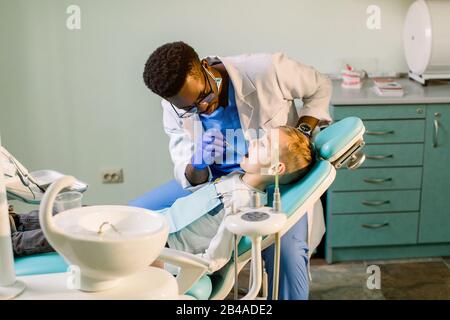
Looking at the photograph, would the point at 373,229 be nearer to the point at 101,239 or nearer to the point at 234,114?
the point at 234,114

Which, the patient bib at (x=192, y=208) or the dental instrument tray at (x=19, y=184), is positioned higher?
the dental instrument tray at (x=19, y=184)

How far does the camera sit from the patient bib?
2.02 meters

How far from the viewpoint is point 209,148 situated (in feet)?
7.72

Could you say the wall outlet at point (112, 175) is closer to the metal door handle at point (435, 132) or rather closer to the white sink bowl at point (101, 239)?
the metal door handle at point (435, 132)

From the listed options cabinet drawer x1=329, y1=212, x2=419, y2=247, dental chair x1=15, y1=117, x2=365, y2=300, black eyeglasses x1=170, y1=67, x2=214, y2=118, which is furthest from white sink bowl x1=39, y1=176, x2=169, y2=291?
cabinet drawer x1=329, y1=212, x2=419, y2=247

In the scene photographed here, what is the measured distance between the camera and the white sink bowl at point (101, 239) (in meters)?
1.26

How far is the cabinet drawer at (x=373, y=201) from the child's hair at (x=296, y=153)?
1.22m

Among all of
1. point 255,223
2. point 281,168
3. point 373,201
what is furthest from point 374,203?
point 255,223

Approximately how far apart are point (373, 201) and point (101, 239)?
211 centimetres

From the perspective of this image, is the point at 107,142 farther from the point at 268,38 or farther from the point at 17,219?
the point at 17,219

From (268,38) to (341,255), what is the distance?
46.4 inches

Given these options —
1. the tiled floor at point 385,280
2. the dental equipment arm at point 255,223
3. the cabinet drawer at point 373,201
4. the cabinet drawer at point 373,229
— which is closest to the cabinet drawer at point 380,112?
the cabinet drawer at point 373,201

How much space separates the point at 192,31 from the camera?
339cm
